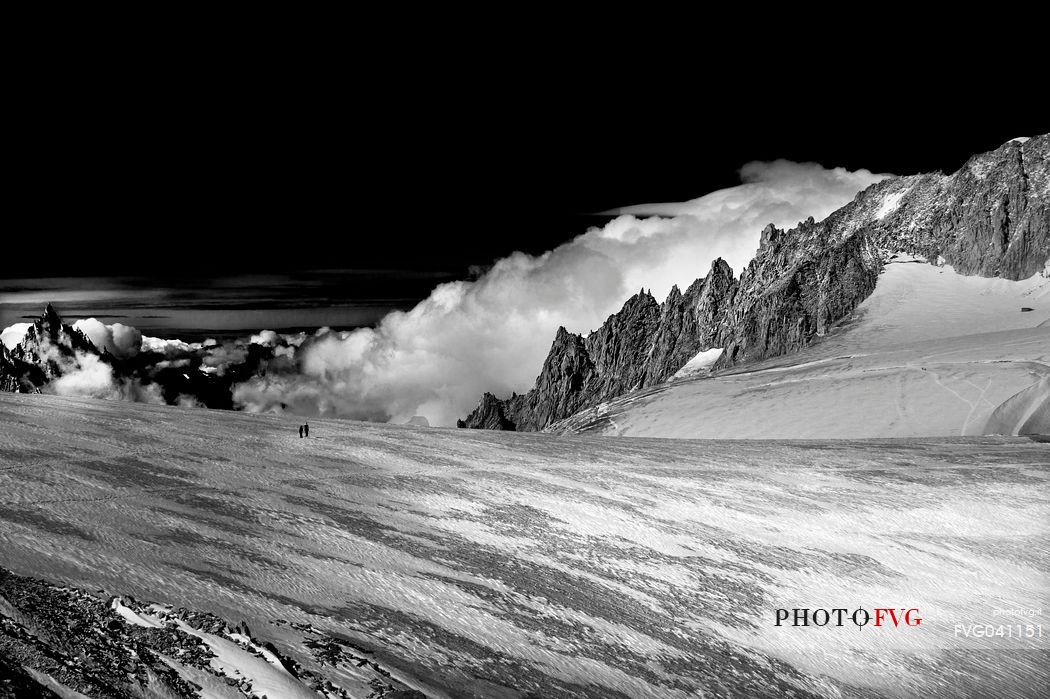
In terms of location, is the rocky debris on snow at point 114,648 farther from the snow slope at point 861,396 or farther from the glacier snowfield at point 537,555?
the snow slope at point 861,396

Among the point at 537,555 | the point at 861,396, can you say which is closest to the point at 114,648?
the point at 537,555

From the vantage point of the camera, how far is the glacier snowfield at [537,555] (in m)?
9.71

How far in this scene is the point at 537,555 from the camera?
13.1 m

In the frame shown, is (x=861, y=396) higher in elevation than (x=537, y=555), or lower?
lower

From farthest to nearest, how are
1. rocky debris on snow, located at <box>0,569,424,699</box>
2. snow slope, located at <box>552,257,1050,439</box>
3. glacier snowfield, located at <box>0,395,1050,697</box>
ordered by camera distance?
snow slope, located at <box>552,257,1050,439</box> < glacier snowfield, located at <box>0,395,1050,697</box> < rocky debris on snow, located at <box>0,569,424,699</box>

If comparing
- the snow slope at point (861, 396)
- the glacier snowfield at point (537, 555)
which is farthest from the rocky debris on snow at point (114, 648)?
the snow slope at point (861, 396)

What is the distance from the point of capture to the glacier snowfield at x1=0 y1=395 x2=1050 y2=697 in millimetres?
9711

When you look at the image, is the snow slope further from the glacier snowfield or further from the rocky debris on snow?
the rocky debris on snow

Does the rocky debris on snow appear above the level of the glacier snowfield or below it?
above

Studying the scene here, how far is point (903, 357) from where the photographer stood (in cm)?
9244

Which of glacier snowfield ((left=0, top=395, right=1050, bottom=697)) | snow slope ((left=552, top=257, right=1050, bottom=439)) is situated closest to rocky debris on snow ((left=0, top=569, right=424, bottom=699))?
glacier snowfield ((left=0, top=395, right=1050, bottom=697))

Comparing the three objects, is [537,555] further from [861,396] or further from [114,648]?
[861,396]

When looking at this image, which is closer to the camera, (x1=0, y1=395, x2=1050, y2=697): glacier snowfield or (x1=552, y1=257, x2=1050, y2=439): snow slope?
(x1=0, y1=395, x2=1050, y2=697): glacier snowfield

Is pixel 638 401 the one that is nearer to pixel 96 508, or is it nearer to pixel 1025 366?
pixel 1025 366
